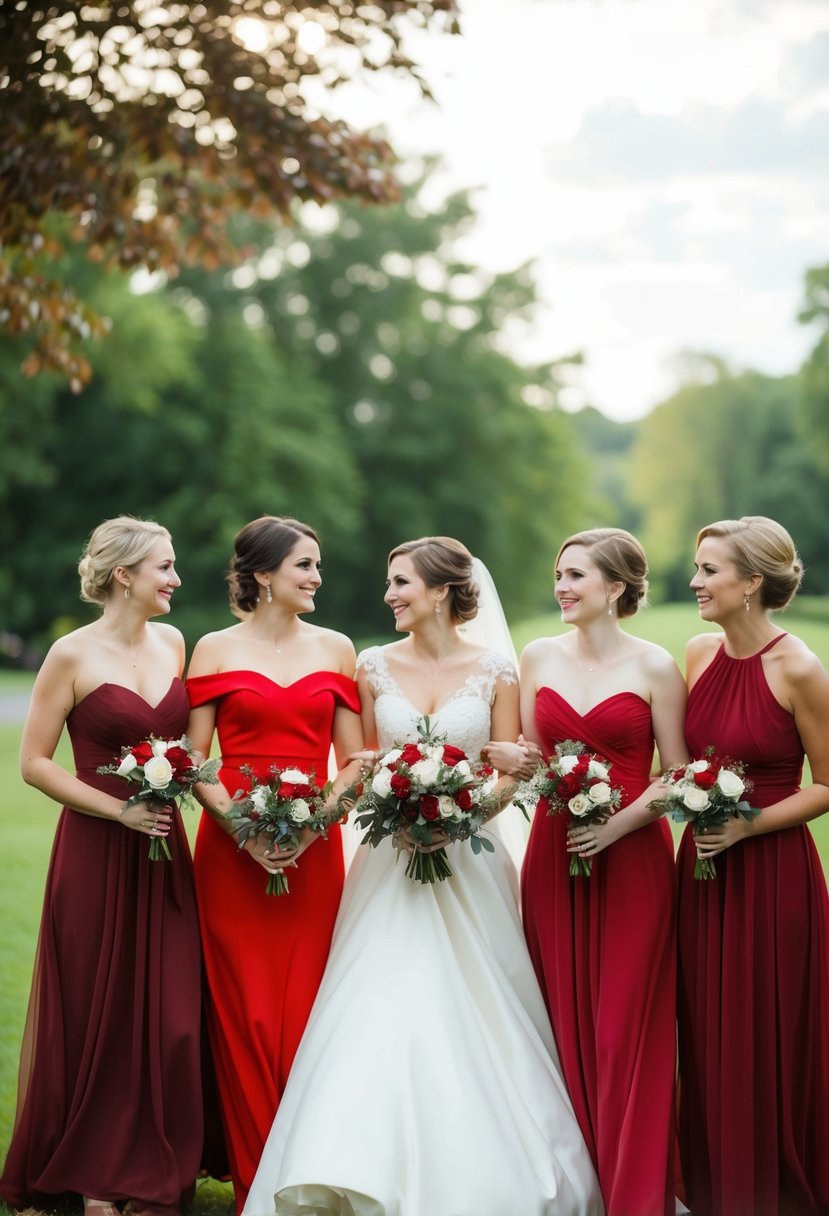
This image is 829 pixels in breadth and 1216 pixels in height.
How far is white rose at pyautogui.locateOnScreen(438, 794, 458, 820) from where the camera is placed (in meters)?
5.55

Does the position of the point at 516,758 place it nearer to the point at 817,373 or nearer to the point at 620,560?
the point at 620,560

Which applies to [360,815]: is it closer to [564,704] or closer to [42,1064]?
[564,704]

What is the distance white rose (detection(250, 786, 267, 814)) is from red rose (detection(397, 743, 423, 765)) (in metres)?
0.62

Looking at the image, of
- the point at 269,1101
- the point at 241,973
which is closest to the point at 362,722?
the point at 241,973

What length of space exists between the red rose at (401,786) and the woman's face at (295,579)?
1116 mm

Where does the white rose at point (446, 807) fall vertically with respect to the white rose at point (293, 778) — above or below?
below

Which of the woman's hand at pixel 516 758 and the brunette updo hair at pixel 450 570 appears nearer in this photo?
the woman's hand at pixel 516 758

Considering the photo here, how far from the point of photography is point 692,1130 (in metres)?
5.77

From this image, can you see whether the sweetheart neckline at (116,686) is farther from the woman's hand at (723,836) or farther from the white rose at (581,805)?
the woman's hand at (723,836)

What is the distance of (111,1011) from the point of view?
600cm

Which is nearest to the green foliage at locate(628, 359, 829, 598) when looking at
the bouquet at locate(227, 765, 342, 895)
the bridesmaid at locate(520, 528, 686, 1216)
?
the bridesmaid at locate(520, 528, 686, 1216)

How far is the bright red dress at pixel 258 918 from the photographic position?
5.97 metres

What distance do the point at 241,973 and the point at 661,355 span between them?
64.6 metres

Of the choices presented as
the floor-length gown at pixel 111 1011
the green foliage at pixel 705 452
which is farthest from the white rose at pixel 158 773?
the green foliage at pixel 705 452
